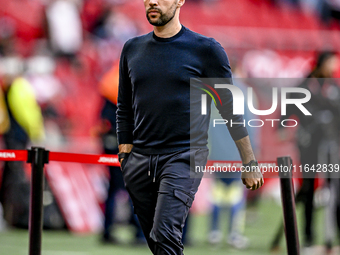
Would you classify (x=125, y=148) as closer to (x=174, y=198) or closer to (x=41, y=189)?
(x=174, y=198)

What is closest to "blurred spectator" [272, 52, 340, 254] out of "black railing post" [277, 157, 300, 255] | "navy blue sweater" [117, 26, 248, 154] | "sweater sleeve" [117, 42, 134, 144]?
"black railing post" [277, 157, 300, 255]

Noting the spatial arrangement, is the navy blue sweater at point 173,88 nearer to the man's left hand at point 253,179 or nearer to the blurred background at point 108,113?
the man's left hand at point 253,179

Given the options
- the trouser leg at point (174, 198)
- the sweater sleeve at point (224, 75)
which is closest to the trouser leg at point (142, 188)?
the trouser leg at point (174, 198)

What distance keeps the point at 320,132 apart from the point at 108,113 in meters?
2.66

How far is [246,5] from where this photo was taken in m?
14.6

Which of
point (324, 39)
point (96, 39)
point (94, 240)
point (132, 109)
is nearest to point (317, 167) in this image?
point (94, 240)

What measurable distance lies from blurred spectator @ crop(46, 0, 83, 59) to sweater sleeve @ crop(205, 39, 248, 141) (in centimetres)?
934

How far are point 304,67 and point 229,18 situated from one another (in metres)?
2.27

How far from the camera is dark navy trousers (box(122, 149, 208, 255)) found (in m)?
3.23

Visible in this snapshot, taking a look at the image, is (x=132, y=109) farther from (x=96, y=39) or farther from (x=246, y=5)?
(x=246, y=5)

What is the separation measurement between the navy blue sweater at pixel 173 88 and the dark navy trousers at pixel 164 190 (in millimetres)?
71

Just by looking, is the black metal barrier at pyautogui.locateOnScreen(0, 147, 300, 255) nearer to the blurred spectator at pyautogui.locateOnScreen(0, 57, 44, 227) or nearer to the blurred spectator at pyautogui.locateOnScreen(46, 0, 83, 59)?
the blurred spectator at pyautogui.locateOnScreen(0, 57, 44, 227)

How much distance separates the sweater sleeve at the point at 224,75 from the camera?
133 inches

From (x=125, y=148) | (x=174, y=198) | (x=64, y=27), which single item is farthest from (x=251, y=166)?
(x=64, y=27)
